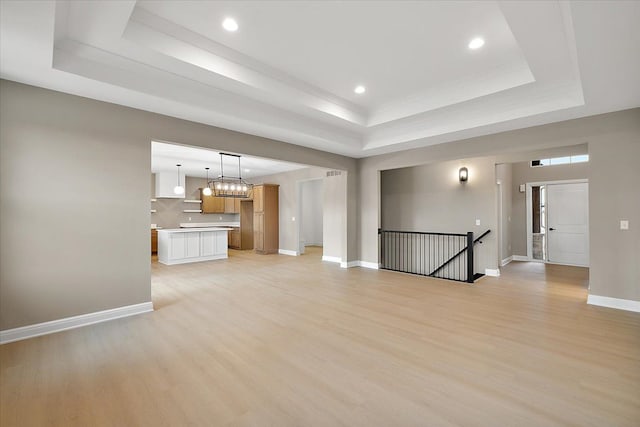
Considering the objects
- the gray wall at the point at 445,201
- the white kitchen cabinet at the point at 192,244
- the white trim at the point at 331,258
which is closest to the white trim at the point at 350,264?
the white trim at the point at 331,258

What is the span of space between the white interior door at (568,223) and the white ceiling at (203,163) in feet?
22.2

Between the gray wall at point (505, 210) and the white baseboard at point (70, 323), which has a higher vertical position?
the gray wall at point (505, 210)

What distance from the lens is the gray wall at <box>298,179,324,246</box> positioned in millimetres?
12117

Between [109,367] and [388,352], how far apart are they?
2.43 meters

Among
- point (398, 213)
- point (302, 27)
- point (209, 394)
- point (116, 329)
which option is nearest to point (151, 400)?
point (209, 394)

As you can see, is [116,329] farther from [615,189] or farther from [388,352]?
[615,189]

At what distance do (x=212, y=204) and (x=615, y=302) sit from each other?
36.3ft

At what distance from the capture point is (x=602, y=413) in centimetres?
182

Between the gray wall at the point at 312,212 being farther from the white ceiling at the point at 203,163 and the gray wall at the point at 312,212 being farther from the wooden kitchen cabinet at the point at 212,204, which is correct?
the wooden kitchen cabinet at the point at 212,204

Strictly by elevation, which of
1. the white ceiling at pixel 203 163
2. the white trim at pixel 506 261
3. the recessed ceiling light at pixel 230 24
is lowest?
the white trim at pixel 506 261

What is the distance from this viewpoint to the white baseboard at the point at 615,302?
3.76 m

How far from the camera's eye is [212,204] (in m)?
11.2

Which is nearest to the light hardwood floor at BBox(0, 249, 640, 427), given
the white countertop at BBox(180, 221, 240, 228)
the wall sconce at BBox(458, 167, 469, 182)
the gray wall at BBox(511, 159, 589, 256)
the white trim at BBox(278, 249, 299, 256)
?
the wall sconce at BBox(458, 167, 469, 182)

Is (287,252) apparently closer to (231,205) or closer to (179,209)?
(231,205)
